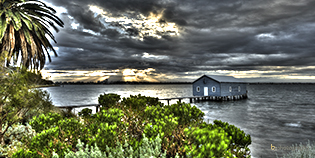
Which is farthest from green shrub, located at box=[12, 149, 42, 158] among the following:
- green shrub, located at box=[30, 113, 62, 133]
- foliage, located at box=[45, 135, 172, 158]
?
green shrub, located at box=[30, 113, 62, 133]

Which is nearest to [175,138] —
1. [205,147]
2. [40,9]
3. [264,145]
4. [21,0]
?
[205,147]

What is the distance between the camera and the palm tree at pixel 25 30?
384 inches

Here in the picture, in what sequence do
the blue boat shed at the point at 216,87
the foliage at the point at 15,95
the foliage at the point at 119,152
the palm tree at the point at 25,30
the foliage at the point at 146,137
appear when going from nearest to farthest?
the foliage at the point at 146,137 < the foliage at the point at 119,152 < the foliage at the point at 15,95 < the palm tree at the point at 25,30 < the blue boat shed at the point at 216,87

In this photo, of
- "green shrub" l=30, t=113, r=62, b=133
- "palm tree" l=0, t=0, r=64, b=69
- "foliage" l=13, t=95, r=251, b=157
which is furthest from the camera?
"palm tree" l=0, t=0, r=64, b=69

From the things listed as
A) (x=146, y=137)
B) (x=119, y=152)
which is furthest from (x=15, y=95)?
(x=146, y=137)

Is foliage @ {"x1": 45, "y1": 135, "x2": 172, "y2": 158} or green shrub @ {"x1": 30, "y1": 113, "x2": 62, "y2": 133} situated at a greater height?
green shrub @ {"x1": 30, "y1": 113, "x2": 62, "y2": 133}

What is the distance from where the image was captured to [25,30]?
10.7 metres

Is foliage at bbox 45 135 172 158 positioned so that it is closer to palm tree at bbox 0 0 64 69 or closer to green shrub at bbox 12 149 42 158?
green shrub at bbox 12 149 42 158

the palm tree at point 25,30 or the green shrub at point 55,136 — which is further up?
the palm tree at point 25,30

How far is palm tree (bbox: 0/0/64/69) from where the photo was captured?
9742 millimetres

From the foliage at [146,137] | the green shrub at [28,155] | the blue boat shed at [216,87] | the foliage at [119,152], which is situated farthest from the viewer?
the blue boat shed at [216,87]

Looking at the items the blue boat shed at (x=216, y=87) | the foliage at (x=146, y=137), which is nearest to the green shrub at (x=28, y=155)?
the foliage at (x=146, y=137)

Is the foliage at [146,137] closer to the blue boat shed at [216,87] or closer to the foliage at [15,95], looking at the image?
the foliage at [15,95]

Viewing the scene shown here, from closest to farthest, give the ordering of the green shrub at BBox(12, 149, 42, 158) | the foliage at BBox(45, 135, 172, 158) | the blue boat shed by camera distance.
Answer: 1. the foliage at BBox(45, 135, 172, 158)
2. the green shrub at BBox(12, 149, 42, 158)
3. the blue boat shed
